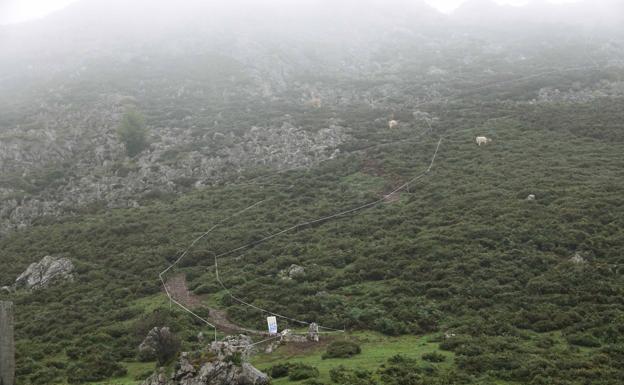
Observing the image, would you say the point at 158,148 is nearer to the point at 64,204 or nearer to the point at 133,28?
the point at 64,204

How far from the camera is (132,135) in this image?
53.5 m

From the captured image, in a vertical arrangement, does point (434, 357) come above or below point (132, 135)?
below

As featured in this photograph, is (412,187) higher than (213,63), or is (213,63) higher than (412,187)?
(213,63)

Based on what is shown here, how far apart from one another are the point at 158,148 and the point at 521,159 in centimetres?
3499

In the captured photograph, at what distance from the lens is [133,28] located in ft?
405

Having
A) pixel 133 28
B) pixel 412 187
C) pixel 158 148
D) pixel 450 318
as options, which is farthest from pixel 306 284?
pixel 133 28

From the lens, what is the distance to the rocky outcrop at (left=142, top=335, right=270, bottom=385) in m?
14.3

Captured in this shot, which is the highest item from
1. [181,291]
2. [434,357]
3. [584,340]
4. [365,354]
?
[434,357]

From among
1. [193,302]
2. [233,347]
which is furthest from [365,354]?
[193,302]

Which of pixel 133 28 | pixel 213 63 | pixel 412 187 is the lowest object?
pixel 412 187

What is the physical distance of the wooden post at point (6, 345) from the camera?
1595cm

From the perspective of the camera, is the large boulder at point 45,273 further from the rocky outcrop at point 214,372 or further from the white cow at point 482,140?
the white cow at point 482,140

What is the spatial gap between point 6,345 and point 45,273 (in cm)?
1565

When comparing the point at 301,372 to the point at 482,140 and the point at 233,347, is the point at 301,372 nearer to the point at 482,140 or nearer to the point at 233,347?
the point at 233,347
